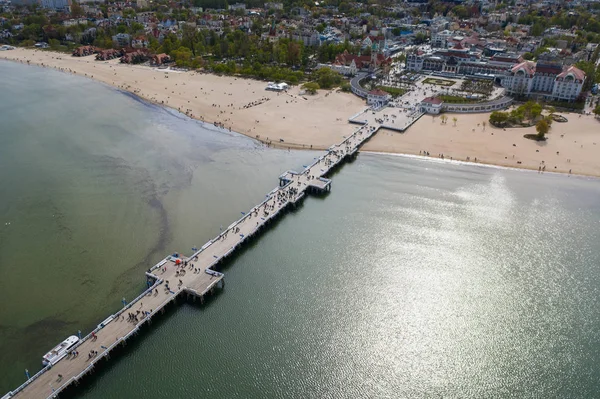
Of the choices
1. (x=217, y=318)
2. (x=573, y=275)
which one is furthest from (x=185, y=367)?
(x=573, y=275)

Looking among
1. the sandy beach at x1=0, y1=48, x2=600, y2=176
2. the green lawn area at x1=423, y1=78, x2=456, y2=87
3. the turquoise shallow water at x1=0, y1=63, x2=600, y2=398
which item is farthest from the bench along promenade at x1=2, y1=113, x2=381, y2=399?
the green lawn area at x1=423, y1=78, x2=456, y2=87

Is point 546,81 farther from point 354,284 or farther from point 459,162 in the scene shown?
point 354,284

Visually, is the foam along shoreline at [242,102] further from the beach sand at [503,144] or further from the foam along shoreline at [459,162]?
the beach sand at [503,144]

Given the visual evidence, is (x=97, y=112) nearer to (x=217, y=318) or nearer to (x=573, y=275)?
(x=217, y=318)

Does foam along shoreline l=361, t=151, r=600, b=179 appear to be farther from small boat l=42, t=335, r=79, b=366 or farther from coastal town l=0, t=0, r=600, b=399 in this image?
small boat l=42, t=335, r=79, b=366

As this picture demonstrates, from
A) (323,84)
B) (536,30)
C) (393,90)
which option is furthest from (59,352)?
(536,30)

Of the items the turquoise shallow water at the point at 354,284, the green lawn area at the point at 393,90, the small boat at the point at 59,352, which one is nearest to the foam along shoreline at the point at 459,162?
the turquoise shallow water at the point at 354,284
